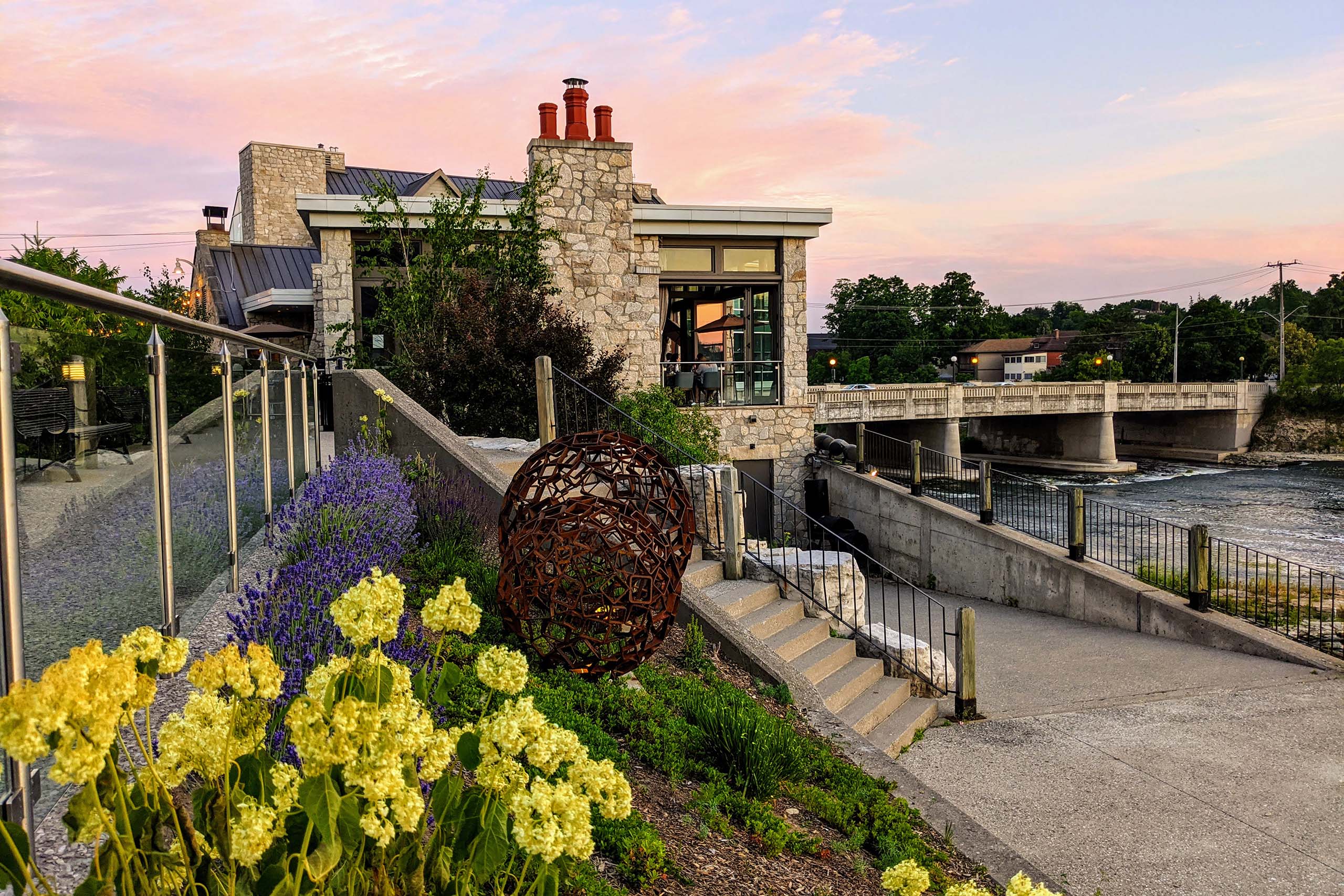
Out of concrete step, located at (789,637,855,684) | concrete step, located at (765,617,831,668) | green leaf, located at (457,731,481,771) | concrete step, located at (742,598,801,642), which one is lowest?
concrete step, located at (789,637,855,684)

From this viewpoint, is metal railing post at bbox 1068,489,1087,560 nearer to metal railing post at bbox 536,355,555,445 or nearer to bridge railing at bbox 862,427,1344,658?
bridge railing at bbox 862,427,1344,658

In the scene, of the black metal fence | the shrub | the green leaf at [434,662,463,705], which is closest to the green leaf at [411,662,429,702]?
the green leaf at [434,662,463,705]

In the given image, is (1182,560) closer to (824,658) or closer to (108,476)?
(824,658)

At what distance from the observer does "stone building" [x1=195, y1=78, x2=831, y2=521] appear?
15.8 metres

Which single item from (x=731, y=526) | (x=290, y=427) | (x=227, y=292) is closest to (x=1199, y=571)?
(x=731, y=526)

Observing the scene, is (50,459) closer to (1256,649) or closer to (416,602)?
(416,602)

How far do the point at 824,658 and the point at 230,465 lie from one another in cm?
493

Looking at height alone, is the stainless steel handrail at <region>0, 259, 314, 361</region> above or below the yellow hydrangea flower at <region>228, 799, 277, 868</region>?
above

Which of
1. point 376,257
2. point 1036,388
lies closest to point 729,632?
point 376,257

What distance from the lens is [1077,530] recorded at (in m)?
12.8

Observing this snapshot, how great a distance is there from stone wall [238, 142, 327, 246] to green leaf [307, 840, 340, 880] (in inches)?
1134

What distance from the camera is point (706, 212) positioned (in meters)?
17.7

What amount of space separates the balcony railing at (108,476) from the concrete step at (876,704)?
15.0 feet

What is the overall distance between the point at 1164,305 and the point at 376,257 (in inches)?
4451
